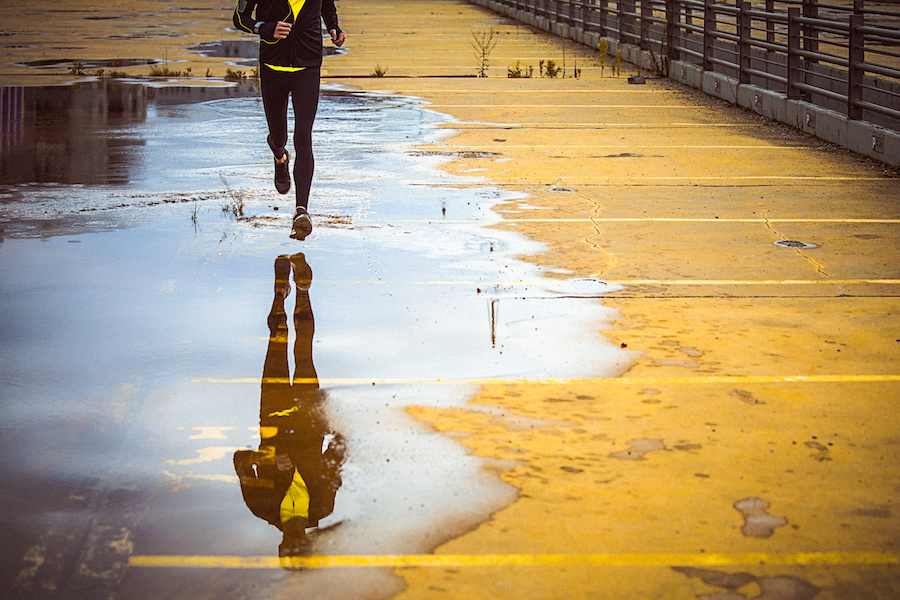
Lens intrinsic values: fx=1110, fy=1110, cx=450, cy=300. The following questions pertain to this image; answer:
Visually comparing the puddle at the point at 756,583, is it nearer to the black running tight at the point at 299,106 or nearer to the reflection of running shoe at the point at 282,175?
the black running tight at the point at 299,106

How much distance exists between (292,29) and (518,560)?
563cm

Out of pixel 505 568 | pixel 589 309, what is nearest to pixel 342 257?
pixel 589 309

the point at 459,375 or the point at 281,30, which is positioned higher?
the point at 281,30

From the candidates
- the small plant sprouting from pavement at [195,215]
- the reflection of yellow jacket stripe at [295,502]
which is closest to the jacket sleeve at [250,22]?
the small plant sprouting from pavement at [195,215]

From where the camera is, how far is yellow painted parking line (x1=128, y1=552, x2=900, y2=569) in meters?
3.87

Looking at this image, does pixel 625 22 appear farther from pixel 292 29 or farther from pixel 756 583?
pixel 756 583

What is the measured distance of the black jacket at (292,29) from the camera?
27.4ft

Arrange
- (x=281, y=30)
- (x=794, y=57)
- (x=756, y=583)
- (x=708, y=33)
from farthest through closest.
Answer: (x=708, y=33)
(x=794, y=57)
(x=281, y=30)
(x=756, y=583)

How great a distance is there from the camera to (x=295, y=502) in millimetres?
4375

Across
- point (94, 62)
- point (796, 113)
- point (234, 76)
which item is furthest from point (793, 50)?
point (94, 62)

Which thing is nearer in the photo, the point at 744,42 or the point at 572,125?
the point at 572,125

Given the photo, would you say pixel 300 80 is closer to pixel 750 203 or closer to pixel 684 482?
pixel 750 203

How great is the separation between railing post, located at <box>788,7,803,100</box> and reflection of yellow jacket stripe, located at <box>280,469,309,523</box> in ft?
42.3

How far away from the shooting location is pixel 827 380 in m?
5.75
